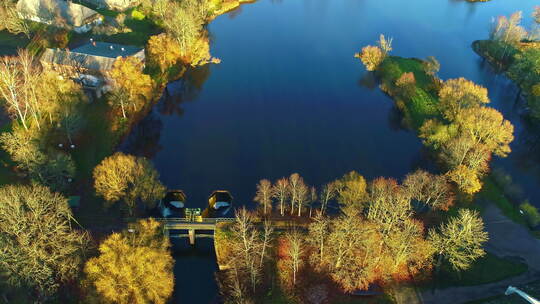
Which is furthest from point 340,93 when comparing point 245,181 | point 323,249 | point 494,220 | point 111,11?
point 111,11

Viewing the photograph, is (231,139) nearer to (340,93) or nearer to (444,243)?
(340,93)

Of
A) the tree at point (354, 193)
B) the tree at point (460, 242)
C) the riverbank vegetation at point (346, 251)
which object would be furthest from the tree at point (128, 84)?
the tree at point (460, 242)

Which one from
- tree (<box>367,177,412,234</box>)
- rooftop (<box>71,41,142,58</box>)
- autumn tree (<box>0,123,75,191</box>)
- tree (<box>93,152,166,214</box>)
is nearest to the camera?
tree (<box>367,177,412,234</box>)

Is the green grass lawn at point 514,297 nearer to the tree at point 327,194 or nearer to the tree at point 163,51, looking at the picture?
the tree at point 327,194

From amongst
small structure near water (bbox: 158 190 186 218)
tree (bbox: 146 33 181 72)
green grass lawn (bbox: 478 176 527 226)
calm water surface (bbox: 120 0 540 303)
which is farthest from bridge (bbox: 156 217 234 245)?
tree (bbox: 146 33 181 72)

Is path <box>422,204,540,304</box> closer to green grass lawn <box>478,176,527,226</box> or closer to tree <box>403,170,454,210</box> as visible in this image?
green grass lawn <box>478,176,527,226</box>

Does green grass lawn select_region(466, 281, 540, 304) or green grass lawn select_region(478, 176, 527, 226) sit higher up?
green grass lawn select_region(478, 176, 527, 226)

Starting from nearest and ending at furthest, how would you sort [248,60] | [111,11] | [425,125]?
[425,125] → [248,60] → [111,11]
